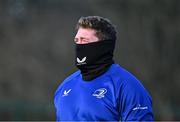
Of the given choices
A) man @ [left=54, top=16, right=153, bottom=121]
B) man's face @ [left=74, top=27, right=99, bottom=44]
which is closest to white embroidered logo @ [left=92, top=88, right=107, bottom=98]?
man @ [left=54, top=16, right=153, bottom=121]

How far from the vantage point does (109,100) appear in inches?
173

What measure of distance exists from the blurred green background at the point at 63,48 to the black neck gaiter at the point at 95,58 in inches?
511

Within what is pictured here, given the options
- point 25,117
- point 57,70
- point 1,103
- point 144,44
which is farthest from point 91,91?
point 57,70

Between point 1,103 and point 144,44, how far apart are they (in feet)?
17.5

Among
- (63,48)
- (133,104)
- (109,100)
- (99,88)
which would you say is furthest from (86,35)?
(63,48)

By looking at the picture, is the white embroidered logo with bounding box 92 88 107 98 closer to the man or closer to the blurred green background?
the man

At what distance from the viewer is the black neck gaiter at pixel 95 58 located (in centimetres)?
459

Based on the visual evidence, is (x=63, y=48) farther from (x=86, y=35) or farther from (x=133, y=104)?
(x=133, y=104)

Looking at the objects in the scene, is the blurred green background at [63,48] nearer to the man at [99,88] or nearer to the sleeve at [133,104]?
the man at [99,88]

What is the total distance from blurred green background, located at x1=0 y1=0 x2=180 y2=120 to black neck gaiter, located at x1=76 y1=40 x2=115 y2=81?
1297 cm

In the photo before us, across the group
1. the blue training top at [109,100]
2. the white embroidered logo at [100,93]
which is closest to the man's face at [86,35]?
the blue training top at [109,100]

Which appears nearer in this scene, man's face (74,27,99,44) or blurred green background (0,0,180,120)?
man's face (74,27,99,44)

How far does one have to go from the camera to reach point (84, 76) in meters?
4.66

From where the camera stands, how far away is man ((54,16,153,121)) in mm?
4328
